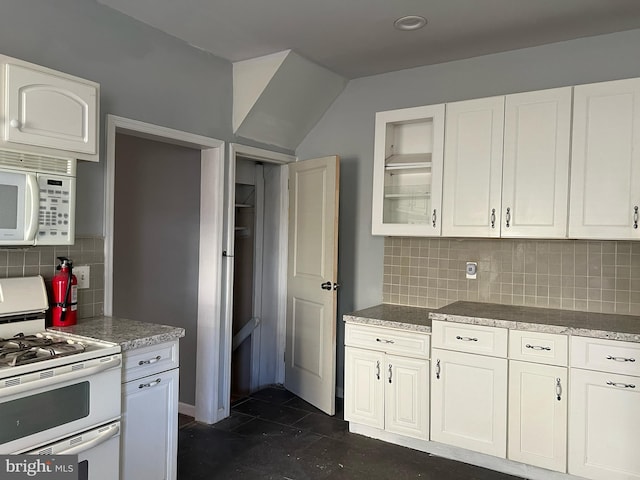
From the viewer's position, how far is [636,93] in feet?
8.77

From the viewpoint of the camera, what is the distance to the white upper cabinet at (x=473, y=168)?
3.05 m

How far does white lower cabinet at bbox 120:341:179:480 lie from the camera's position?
2.18m

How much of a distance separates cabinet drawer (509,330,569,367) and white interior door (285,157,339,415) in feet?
4.46

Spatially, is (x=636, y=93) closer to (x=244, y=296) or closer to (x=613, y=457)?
(x=613, y=457)

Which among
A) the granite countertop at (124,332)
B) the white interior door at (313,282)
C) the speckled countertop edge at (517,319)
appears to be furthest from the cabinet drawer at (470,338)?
the granite countertop at (124,332)

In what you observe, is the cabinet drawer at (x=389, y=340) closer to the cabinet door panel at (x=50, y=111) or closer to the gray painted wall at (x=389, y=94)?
the gray painted wall at (x=389, y=94)

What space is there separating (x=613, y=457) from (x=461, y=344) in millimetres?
921

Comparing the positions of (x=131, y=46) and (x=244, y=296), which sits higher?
(x=131, y=46)

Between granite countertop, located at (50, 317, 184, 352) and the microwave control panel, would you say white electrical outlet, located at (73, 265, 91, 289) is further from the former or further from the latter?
the microwave control panel

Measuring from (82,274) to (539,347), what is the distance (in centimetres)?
252

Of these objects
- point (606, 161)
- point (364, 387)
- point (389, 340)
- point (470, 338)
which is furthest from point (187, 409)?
point (606, 161)

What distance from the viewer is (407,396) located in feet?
10.2

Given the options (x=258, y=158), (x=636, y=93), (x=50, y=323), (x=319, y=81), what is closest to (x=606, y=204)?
(x=636, y=93)

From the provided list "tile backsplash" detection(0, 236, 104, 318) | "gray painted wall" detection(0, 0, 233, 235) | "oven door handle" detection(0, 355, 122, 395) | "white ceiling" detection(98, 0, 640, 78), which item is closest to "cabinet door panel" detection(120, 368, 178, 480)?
"oven door handle" detection(0, 355, 122, 395)
